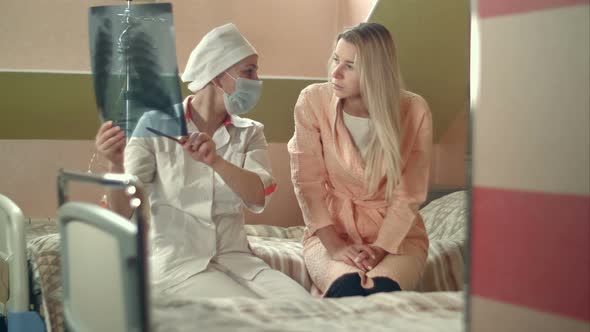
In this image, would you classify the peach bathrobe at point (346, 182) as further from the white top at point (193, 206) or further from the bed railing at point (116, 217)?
the bed railing at point (116, 217)

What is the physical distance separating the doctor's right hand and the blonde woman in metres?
0.64

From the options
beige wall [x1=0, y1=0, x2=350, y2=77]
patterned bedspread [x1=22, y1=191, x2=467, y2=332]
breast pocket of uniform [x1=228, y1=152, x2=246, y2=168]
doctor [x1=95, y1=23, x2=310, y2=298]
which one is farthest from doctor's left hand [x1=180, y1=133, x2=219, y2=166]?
beige wall [x1=0, y1=0, x2=350, y2=77]

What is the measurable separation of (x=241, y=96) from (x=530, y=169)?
1134 mm

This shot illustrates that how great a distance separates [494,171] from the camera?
Result: 112 cm

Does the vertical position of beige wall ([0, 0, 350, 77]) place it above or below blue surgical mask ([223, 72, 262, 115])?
above

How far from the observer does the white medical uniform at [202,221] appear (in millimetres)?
2016

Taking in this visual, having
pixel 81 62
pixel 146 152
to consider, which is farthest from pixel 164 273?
pixel 81 62

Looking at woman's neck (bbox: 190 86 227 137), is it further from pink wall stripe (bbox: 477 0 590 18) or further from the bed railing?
pink wall stripe (bbox: 477 0 590 18)

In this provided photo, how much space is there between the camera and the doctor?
2.03 m

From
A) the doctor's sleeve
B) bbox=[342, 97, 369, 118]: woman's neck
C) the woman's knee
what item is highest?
bbox=[342, 97, 369, 118]: woman's neck

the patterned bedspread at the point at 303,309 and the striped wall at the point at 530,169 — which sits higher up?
the striped wall at the point at 530,169

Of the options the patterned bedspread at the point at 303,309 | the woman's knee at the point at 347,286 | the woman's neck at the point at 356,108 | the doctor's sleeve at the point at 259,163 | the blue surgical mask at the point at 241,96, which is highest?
the blue surgical mask at the point at 241,96

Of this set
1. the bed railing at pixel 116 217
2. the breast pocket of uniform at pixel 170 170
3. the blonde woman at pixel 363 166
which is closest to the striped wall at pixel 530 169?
the bed railing at pixel 116 217

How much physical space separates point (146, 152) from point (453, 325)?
99cm
